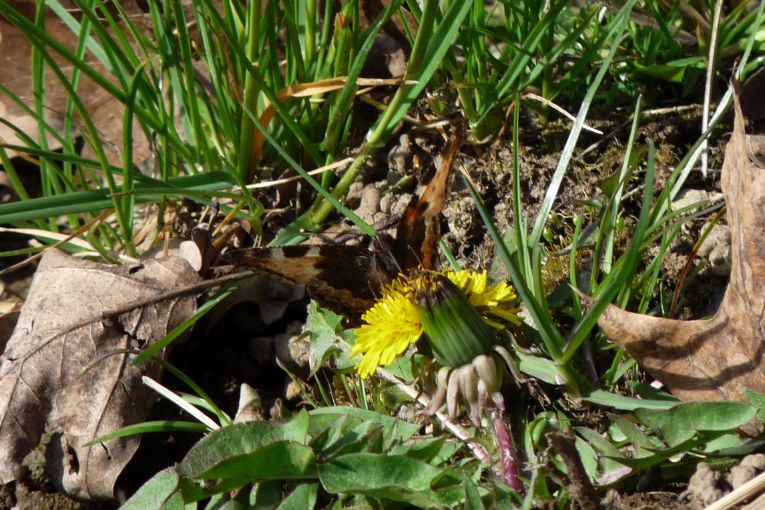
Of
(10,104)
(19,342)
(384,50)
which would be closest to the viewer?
(19,342)

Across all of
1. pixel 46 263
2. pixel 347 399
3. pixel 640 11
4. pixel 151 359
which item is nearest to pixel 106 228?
pixel 46 263

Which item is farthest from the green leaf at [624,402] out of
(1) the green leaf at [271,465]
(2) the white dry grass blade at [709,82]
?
(2) the white dry grass blade at [709,82]

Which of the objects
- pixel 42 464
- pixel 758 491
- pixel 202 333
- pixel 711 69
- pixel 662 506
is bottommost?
pixel 42 464

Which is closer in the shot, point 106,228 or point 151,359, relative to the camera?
point 151,359

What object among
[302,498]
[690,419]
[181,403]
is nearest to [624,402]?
[690,419]

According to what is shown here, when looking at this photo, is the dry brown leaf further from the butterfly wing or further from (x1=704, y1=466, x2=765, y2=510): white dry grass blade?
the butterfly wing

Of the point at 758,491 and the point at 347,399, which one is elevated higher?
the point at 758,491

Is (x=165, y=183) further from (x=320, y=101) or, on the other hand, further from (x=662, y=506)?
(x=662, y=506)
